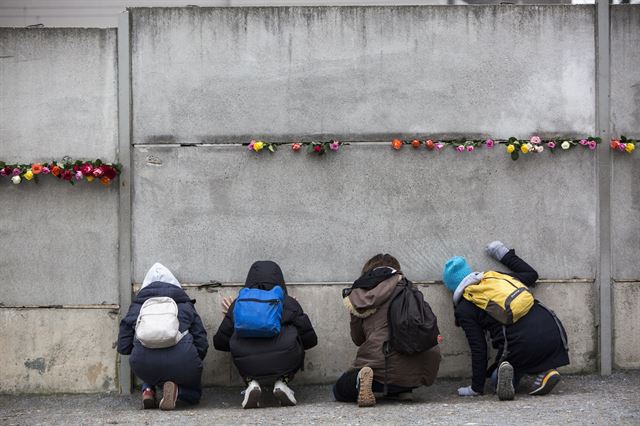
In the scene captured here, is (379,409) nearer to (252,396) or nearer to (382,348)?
(382,348)

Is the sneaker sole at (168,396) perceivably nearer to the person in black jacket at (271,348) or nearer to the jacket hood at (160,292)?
the person in black jacket at (271,348)

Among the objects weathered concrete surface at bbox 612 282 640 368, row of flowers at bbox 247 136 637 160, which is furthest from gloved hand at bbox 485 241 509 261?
weathered concrete surface at bbox 612 282 640 368

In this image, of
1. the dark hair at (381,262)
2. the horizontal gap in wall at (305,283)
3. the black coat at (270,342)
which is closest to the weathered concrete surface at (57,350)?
the horizontal gap in wall at (305,283)

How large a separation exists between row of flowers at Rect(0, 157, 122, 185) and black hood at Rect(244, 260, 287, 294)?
1.50 meters

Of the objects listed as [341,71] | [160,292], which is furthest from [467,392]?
[341,71]

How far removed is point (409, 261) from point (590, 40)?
256 centimetres

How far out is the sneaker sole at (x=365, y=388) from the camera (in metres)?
7.68

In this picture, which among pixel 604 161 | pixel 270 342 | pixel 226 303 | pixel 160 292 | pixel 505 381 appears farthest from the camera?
pixel 604 161

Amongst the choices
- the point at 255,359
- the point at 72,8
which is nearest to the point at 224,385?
the point at 255,359

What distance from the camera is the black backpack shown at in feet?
25.2

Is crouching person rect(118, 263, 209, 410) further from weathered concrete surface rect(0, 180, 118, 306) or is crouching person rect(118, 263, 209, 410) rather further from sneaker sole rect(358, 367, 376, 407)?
sneaker sole rect(358, 367, 376, 407)

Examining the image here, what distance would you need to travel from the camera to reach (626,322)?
8773 mm

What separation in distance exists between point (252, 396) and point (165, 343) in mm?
823

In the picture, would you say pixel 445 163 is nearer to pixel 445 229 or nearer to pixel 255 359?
pixel 445 229
